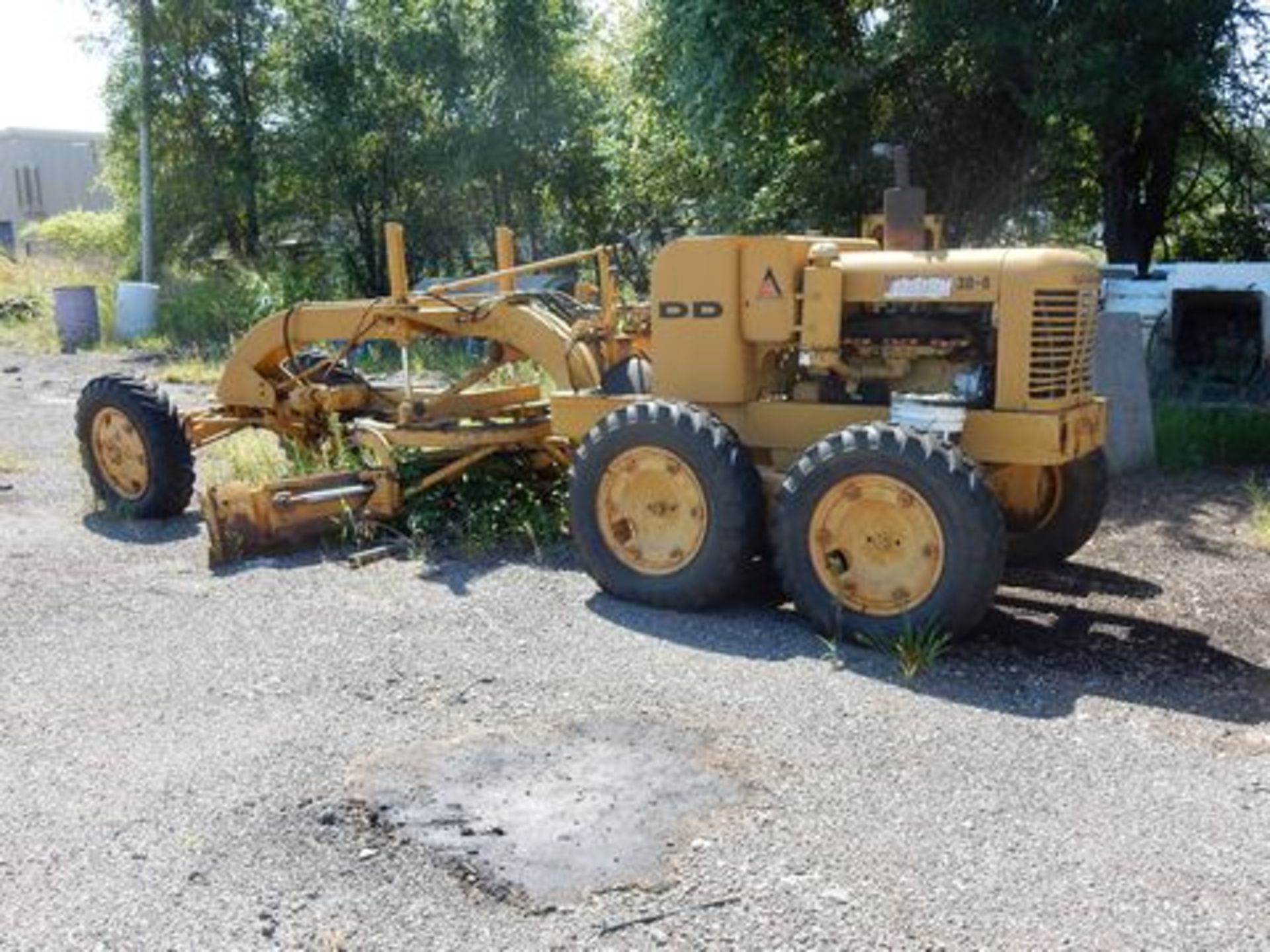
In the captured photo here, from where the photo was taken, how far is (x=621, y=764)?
4.48 meters

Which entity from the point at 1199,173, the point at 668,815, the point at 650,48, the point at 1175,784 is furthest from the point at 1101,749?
the point at 650,48

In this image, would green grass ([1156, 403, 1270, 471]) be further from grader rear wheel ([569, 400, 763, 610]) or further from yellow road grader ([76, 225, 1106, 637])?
grader rear wheel ([569, 400, 763, 610])

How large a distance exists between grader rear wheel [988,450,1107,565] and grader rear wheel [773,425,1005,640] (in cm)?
112

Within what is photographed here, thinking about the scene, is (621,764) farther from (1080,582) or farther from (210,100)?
(210,100)

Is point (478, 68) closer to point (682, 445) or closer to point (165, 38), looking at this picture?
point (165, 38)

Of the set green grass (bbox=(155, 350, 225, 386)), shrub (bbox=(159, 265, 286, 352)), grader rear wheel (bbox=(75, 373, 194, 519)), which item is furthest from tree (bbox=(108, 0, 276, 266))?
grader rear wheel (bbox=(75, 373, 194, 519))

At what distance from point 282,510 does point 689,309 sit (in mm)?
2593

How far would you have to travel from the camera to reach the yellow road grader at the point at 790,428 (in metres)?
5.54

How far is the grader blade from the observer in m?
7.32

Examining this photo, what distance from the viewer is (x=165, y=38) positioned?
22.5m

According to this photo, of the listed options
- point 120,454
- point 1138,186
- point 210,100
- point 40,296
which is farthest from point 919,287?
point 40,296

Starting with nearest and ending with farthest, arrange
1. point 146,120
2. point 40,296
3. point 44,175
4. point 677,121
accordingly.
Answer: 1. point 677,121
2. point 146,120
3. point 40,296
4. point 44,175

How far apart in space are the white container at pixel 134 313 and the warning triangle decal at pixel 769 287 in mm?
17135

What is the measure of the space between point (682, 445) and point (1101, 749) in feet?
7.51
